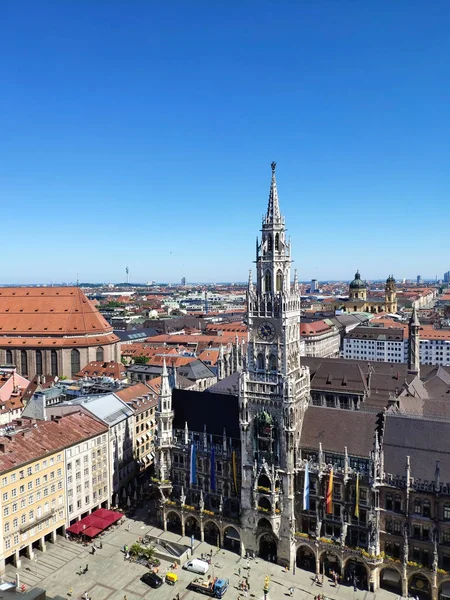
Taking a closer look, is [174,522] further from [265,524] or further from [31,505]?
[31,505]

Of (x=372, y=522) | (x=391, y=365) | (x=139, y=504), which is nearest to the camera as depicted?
(x=372, y=522)

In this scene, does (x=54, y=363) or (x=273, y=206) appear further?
(x=54, y=363)

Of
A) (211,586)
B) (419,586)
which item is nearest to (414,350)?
(419,586)

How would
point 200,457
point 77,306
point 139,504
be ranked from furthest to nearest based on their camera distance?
point 77,306, point 139,504, point 200,457

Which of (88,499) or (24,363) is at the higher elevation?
(24,363)

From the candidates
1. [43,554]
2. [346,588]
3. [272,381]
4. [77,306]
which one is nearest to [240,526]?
[346,588]

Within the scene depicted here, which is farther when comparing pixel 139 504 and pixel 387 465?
pixel 139 504

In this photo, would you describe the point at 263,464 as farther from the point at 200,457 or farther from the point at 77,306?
the point at 77,306

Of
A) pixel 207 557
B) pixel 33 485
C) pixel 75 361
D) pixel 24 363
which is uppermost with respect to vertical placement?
pixel 75 361
